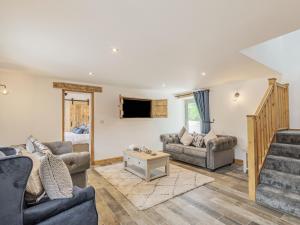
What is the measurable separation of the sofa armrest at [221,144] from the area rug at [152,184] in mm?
712

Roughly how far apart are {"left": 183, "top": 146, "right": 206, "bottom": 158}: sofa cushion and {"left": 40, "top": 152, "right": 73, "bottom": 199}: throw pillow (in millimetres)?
3382

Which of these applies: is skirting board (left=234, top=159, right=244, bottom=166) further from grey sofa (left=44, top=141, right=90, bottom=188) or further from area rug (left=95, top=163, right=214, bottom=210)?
grey sofa (left=44, top=141, right=90, bottom=188)

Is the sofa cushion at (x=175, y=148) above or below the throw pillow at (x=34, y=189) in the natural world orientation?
below

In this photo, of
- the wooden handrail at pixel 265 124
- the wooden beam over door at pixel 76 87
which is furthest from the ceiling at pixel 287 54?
the wooden beam over door at pixel 76 87

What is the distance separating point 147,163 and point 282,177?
223 centimetres

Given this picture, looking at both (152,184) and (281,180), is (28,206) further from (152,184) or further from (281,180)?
(281,180)

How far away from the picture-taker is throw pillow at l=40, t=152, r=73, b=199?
146 cm

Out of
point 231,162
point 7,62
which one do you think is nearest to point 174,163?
point 231,162

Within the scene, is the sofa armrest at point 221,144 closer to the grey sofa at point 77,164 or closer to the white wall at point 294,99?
the white wall at point 294,99

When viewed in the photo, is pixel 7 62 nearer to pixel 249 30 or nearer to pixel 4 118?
pixel 4 118

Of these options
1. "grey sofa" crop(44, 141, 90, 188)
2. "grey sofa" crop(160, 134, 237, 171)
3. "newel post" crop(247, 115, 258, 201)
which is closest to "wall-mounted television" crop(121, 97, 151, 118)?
"grey sofa" crop(160, 134, 237, 171)

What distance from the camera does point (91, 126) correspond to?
480cm

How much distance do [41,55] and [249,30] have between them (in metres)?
2.99

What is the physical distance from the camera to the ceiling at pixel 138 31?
61.0 inches
